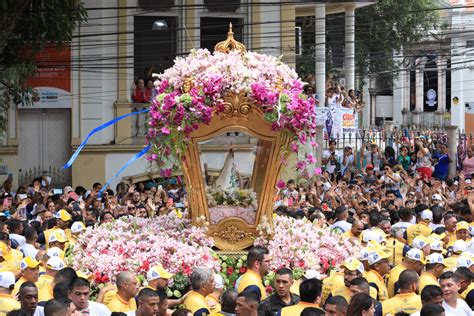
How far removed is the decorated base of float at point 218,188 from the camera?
47.8 feet

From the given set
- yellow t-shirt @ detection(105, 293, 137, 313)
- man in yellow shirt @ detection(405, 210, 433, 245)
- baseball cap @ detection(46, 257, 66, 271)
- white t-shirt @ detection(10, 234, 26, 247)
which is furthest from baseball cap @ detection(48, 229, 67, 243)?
man in yellow shirt @ detection(405, 210, 433, 245)

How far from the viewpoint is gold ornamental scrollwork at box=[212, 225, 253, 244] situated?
15.4 metres

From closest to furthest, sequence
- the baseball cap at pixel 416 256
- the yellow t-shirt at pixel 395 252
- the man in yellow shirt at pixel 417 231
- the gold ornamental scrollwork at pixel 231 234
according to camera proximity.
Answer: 1. the baseball cap at pixel 416 256
2. the yellow t-shirt at pixel 395 252
3. the gold ornamental scrollwork at pixel 231 234
4. the man in yellow shirt at pixel 417 231

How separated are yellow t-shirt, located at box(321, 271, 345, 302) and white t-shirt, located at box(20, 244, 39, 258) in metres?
3.97

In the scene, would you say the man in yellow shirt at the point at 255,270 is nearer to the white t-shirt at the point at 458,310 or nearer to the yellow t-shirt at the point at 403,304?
the yellow t-shirt at the point at 403,304

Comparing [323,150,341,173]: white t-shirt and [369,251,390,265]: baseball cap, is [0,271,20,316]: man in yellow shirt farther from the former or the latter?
[323,150,341,173]: white t-shirt

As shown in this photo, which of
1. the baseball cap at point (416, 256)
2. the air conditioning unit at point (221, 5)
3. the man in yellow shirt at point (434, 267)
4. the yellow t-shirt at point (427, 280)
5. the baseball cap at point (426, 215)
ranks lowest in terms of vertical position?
the yellow t-shirt at point (427, 280)

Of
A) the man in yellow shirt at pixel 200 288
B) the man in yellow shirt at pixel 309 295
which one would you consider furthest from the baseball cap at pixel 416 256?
the man in yellow shirt at pixel 200 288

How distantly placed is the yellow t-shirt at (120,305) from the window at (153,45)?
60.2ft

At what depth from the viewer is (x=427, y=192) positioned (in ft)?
72.9

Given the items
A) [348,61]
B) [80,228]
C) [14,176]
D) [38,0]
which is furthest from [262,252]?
[348,61]

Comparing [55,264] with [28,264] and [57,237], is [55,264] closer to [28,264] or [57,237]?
[28,264]

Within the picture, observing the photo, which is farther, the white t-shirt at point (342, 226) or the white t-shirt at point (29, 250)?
Answer: the white t-shirt at point (342, 226)

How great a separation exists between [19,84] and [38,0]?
2037 mm
